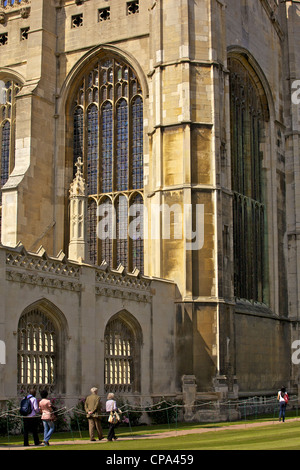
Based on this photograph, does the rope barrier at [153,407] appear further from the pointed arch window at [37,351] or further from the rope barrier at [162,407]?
the pointed arch window at [37,351]

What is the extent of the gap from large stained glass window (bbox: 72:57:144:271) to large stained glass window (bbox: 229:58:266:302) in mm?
4840

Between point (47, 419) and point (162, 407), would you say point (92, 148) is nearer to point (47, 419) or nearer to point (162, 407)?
point (162, 407)

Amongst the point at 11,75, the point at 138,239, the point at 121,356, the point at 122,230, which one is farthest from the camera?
the point at 11,75

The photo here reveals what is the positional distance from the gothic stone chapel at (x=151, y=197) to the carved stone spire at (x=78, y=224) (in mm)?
47

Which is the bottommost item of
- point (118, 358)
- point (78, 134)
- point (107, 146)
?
point (118, 358)

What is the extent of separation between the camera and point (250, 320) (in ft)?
112

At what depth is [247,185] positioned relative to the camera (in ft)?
121

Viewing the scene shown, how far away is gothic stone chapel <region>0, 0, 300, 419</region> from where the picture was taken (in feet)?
80.7

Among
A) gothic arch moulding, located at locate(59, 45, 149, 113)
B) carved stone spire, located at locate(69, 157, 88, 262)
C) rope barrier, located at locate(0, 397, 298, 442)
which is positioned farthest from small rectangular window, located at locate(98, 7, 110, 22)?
rope barrier, located at locate(0, 397, 298, 442)

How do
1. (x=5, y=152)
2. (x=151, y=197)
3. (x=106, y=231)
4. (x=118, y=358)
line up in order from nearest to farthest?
1. (x=118, y=358)
2. (x=151, y=197)
3. (x=106, y=231)
4. (x=5, y=152)

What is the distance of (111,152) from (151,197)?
156 inches

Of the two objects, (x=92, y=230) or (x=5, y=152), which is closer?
(x=92, y=230)

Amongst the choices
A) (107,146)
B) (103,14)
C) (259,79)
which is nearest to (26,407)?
(107,146)
